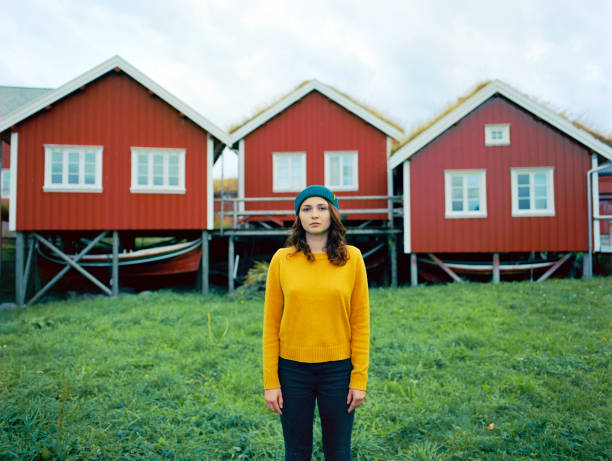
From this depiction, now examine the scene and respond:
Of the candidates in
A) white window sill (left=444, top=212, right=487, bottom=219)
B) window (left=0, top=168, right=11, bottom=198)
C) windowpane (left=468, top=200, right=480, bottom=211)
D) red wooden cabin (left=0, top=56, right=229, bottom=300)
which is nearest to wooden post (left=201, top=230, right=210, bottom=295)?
red wooden cabin (left=0, top=56, right=229, bottom=300)

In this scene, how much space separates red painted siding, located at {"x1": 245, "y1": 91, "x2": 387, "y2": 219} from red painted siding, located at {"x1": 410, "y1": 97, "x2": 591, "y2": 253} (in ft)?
6.88

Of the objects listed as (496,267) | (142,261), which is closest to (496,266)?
(496,267)

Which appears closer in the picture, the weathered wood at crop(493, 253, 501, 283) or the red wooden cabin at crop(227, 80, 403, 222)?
the weathered wood at crop(493, 253, 501, 283)

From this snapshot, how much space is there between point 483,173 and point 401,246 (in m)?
3.65

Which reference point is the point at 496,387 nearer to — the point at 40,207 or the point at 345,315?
the point at 345,315

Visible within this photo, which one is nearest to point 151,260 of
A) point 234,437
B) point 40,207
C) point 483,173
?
point 40,207

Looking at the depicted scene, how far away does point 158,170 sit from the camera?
503 inches

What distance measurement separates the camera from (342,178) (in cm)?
1480

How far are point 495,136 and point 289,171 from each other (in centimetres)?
705

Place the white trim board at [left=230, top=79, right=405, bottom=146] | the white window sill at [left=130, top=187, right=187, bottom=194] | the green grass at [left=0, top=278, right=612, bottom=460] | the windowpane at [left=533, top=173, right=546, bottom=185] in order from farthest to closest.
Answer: the white trim board at [left=230, top=79, right=405, bottom=146] < the windowpane at [left=533, top=173, right=546, bottom=185] < the white window sill at [left=130, top=187, right=187, bottom=194] < the green grass at [left=0, top=278, right=612, bottom=460]

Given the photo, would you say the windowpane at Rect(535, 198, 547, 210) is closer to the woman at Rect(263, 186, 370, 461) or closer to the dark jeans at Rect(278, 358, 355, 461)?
the woman at Rect(263, 186, 370, 461)

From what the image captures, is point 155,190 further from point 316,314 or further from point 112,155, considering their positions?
point 316,314

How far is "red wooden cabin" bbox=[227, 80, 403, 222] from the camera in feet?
48.2

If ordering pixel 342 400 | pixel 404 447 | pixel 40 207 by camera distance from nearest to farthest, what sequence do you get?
pixel 342 400, pixel 404 447, pixel 40 207
